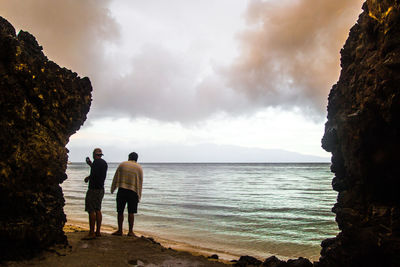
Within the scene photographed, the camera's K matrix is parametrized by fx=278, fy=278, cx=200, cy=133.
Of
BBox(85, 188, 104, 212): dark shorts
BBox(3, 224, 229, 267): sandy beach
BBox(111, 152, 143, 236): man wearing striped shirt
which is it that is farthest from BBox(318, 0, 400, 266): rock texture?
BBox(85, 188, 104, 212): dark shorts

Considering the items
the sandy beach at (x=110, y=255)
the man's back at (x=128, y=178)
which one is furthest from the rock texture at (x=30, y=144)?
the man's back at (x=128, y=178)

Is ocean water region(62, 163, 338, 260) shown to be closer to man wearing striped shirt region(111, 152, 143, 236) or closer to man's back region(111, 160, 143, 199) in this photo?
man wearing striped shirt region(111, 152, 143, 236)

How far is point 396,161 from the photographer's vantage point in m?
4.14

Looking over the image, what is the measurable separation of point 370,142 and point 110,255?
548cm

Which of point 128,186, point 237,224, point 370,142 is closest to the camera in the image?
point 370,142

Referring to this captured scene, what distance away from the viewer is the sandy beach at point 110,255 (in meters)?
5.34

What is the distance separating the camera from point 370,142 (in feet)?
14.5

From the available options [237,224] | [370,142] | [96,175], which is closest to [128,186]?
[96,175]

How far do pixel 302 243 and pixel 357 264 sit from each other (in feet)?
16.4

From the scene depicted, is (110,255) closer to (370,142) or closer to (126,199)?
(126,199)

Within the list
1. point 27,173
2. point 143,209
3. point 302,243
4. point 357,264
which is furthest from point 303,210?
point 27,173

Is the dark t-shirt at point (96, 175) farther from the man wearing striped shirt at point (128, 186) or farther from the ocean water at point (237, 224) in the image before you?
the ocean water at point (237, 224)

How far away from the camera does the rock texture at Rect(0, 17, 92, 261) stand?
502 cm

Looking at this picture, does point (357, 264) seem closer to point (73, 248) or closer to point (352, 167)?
point (352, 167)
